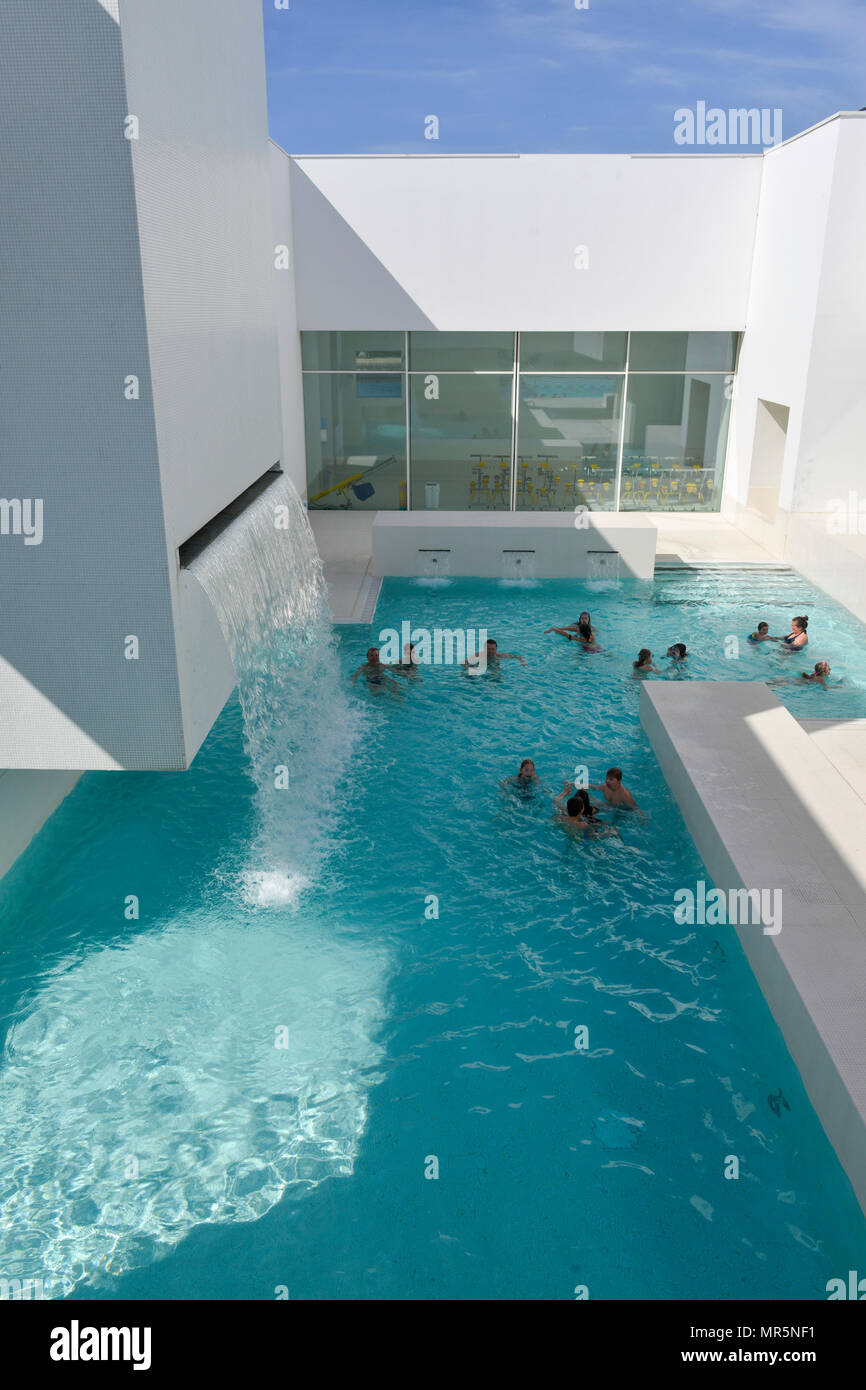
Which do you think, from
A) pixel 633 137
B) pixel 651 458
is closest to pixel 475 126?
pixel 633 137

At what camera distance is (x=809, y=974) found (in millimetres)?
5211

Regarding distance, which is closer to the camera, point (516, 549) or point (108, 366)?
point (108, 366)

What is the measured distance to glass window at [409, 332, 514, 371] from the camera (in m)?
16.8

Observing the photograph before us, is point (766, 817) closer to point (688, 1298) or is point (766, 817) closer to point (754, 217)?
point (688, 1298)

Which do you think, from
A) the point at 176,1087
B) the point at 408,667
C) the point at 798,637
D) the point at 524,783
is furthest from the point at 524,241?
the point at 176,1087

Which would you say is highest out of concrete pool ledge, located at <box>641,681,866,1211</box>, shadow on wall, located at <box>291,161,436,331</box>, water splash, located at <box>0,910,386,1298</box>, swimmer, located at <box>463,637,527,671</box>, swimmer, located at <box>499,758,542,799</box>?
shadow on wall, located at <box>291,161,436,331</box>

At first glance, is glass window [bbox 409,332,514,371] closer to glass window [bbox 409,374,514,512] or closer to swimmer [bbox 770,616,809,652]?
glass window [bbox 409,374,514,512]

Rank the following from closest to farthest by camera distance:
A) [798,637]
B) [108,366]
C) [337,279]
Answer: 1. [108,366]
2. [798,637]
3. [337,279]

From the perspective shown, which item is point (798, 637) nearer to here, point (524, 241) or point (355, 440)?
point (524, 241)

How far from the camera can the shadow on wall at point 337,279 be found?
1594 cm

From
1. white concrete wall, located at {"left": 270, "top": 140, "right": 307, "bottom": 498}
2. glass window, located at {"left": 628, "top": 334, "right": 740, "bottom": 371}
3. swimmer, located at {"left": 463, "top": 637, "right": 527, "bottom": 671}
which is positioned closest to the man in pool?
swimmer, located at {"left": 463, "top": 637, "right": 527, "bottom": 671}

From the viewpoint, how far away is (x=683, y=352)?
55.4ft

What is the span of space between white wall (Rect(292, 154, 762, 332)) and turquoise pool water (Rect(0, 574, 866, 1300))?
10.6 m

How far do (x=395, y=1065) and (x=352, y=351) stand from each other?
46.8 feet
